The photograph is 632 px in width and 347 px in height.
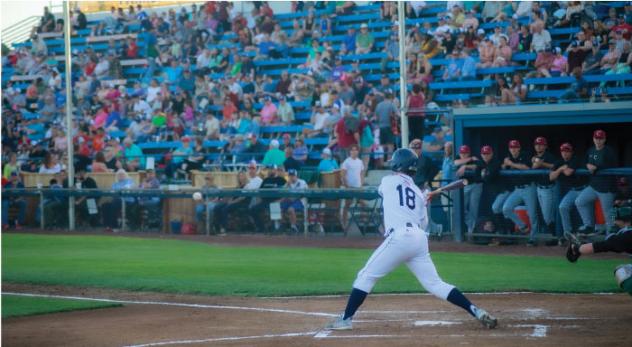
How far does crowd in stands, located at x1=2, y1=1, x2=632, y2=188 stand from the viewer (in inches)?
824

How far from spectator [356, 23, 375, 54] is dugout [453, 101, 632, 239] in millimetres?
7587

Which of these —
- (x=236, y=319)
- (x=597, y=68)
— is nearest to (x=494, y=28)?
(x=597, y=68)

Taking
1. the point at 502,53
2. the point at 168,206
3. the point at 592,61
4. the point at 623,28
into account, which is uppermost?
the point at 623,28

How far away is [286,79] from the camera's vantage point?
25734 mm

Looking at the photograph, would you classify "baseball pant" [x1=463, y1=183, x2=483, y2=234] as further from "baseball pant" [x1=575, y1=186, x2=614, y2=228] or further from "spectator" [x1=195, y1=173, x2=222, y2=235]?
"spectator" [x1=195, y1=173, x2=222, y2=235]

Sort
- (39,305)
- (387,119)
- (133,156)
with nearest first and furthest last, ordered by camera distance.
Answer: (39,305)
(387,119)
(133,156)

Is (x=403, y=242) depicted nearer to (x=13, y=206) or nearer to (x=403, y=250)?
(x=403, y=250)

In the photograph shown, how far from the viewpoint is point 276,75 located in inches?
1061

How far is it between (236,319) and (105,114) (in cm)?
2006

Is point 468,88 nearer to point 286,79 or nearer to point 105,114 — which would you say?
point 286,79

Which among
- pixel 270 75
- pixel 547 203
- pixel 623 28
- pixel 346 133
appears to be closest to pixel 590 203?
pixel 547 203

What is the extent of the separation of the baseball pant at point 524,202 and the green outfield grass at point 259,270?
1.13 m

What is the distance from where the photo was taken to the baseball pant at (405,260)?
8633 mm

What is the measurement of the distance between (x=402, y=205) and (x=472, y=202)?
351 inches
